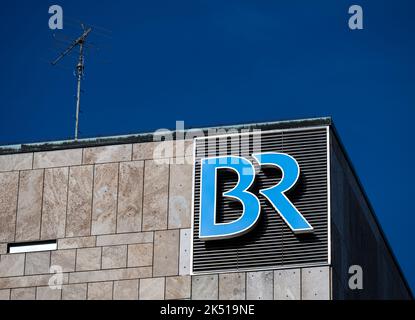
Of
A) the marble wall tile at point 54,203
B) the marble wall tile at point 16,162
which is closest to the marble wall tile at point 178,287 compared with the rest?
the marble wall tile at point 54,203

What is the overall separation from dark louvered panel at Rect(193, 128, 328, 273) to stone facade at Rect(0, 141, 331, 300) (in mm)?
409

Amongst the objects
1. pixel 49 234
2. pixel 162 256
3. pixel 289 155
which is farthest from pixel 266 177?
pixel 49 234

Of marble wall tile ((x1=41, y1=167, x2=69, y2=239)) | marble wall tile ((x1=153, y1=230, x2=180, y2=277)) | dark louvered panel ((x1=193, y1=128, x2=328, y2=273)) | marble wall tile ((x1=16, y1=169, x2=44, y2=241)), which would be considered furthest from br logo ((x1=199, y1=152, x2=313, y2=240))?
marble wall tile ((x1=16, y1=169, x2=44, y2=241))

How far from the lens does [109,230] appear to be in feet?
185

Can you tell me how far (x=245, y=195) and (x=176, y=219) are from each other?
8.87 feet

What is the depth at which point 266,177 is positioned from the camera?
181 feet

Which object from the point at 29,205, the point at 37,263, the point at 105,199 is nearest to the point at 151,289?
the point at 105,199

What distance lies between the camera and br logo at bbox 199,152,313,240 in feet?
179

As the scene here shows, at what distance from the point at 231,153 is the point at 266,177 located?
5.38ft

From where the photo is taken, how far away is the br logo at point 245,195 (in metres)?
54.5

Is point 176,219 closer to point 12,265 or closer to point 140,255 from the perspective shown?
point 140,255

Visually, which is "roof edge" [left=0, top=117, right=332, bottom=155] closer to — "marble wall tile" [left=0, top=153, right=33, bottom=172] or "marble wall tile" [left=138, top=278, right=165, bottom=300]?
"marble wall tile" [left=0, top=153, right=33, bottom=172]

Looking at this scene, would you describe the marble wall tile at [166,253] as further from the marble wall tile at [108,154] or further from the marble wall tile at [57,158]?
the marble wall tile at [57,158]

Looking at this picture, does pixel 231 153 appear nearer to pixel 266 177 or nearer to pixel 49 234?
pixel 266 177
